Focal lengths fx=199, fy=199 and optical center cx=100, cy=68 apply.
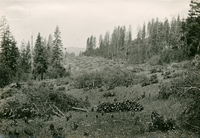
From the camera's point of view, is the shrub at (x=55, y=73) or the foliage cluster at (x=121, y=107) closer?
the foliage cluster at (x=121, y=107)

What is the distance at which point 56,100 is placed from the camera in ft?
39.1

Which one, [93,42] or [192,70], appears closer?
[192,70]

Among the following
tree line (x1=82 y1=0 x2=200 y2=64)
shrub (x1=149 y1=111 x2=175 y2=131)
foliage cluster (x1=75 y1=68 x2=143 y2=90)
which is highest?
tree line (x1=82 y1=0 x2=200 y2=64)

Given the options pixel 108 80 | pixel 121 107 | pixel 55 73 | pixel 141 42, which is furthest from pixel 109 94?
pixel 141 42

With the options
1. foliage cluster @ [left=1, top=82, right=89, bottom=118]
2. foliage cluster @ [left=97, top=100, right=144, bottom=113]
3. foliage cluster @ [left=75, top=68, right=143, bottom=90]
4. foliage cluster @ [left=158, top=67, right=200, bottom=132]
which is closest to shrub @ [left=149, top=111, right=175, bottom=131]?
foliage cluster @ [left=158, top=67, right=200, bottom=132]

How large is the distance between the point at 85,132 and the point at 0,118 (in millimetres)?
4812

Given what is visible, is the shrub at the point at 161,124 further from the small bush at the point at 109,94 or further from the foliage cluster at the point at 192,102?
the small bush at the point at 109,94

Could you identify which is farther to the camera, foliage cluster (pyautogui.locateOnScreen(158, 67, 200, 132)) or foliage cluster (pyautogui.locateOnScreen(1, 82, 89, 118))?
foliage cluster (pyautogui.locateOnScreen(1, 82, 89, 118))

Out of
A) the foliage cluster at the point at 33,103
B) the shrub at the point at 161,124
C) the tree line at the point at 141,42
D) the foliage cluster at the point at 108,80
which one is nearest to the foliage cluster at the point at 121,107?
the foliage cluster at the point at 33,103

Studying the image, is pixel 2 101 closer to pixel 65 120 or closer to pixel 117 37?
pixel 65 120

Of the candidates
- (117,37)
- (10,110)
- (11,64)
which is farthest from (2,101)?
(117,37)

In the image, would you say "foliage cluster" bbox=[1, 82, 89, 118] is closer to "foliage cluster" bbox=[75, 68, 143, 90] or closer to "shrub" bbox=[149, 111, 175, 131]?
"shrub" bbox=[149, 111, 175, 131]

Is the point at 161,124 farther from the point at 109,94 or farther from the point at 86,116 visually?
the point at 109,94

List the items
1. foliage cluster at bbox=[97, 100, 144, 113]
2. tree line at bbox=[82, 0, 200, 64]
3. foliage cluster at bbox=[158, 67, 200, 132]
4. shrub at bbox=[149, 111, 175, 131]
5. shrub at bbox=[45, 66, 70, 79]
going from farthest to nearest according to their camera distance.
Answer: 1. tree line at bbox=[82, 0, 200, 64]
2. shrub at bbox=[45, 66, 70, 79]
3. foliage cluster at bbox=[97, 100, 144, 113]
4. shrub at bbox=[149, 111, 175, 131]
5. foliage cluster at bbox=[158, 67, 200, 132]
